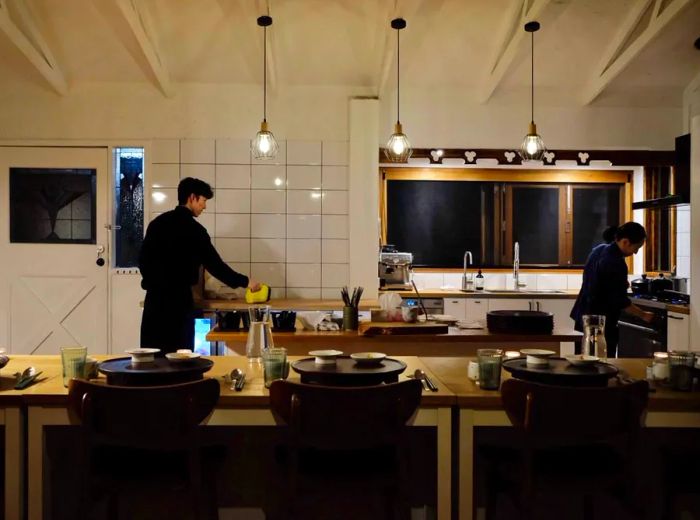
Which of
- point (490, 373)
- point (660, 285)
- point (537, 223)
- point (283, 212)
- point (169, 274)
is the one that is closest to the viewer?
point (490, 373)

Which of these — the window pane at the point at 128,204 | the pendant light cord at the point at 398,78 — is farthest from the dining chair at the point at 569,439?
the window pane at the point at 128,204

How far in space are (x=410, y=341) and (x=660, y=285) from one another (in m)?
2.95

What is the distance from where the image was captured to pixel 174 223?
3805 millimetres

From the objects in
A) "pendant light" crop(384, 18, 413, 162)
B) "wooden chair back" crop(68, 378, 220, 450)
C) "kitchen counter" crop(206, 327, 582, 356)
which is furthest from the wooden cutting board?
"wooden chair back" crop(68, 378, 220, 450)

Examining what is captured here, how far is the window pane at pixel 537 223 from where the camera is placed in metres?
6.42

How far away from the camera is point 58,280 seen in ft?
16.8

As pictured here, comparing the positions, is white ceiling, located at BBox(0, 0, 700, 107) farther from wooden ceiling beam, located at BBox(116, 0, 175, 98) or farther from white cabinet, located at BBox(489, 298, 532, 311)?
white cabinet, located at BBox(489, 298, 532, 311)

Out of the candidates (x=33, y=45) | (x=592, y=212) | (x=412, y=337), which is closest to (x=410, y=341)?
(x=412, y=337)

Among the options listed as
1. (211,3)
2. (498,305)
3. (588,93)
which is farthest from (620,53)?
(211,3)

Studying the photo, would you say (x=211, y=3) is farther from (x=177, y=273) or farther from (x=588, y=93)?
(x=588, y=93)

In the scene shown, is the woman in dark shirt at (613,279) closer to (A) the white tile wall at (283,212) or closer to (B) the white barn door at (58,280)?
(A) the white tile wall at (283,212)

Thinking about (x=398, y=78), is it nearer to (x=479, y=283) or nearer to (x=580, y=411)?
(x=479, y=283)

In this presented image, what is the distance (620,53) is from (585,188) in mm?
1815

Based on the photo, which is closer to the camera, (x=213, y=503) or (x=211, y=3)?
(x=213, y=503)
